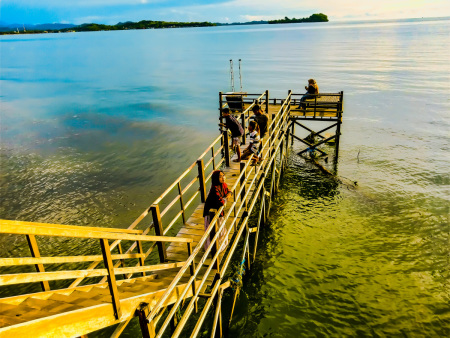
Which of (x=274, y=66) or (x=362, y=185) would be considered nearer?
(x=362, y=185)

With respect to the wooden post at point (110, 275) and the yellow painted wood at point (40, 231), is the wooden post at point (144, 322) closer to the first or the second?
the wooden post at point (110, 275)

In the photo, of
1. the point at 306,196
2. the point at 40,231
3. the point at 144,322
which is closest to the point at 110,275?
the point at 144,322

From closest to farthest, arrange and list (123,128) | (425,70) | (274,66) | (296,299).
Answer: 1. (296,299)
2. (123,128)
3. (425,70)
4. (274,66)

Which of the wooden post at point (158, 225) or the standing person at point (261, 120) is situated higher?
the standing person at point (261, 120)

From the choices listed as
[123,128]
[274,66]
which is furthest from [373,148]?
[274,66]

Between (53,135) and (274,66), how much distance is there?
5584cm

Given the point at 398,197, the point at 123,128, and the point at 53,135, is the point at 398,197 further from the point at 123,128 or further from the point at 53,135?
the point at 53,135

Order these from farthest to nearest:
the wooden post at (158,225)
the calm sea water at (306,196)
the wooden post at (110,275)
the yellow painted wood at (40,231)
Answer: the calm sea water at (306,196), the wooden post at (158,225), the wooden post at (110,275), the yellow painted wood at (40,231)

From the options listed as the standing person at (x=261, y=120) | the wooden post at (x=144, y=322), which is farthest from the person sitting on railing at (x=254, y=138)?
the wooden post at (x=144, y=322)

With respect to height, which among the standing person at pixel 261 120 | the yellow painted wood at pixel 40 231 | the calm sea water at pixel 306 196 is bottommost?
the calm sea water at pixel 306 196

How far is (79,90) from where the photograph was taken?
171ft

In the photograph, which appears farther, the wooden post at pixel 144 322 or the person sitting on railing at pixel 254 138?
the person sitting on railing at pixel 254 138

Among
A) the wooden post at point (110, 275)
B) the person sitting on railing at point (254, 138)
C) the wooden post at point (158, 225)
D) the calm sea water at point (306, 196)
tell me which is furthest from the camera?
the person sitting on railing at point (254, 138)

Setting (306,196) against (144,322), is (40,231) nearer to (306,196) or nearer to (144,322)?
(144,322)
